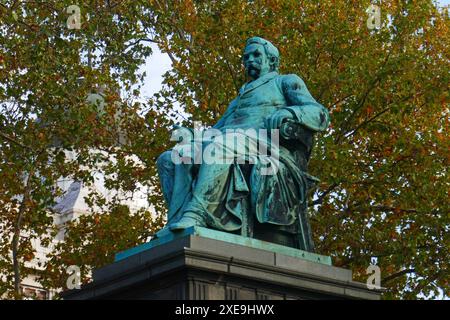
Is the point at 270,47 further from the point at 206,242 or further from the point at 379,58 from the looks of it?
the point at 379,58

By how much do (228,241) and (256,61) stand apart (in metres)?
2.52

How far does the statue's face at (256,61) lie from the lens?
1235 cm

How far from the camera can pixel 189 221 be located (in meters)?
10.6

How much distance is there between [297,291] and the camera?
10.5 metres

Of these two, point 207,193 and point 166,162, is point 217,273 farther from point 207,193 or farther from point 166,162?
point 166,162

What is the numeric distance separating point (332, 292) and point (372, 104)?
945 centimetres

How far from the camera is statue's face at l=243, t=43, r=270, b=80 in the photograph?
12.4 meters

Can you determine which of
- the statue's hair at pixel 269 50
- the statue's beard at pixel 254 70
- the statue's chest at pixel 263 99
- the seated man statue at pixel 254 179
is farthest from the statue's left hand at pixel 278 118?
the statue's hair at pixel 269 50

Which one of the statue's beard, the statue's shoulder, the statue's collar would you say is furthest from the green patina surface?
the statue's beard

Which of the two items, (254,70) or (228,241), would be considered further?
(254,70)

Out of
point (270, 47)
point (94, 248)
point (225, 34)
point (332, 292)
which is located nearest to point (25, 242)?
point (94, 248)

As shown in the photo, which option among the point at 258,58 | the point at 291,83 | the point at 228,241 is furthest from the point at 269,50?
the point at 228,241

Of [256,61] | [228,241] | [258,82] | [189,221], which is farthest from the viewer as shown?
[256,61]
